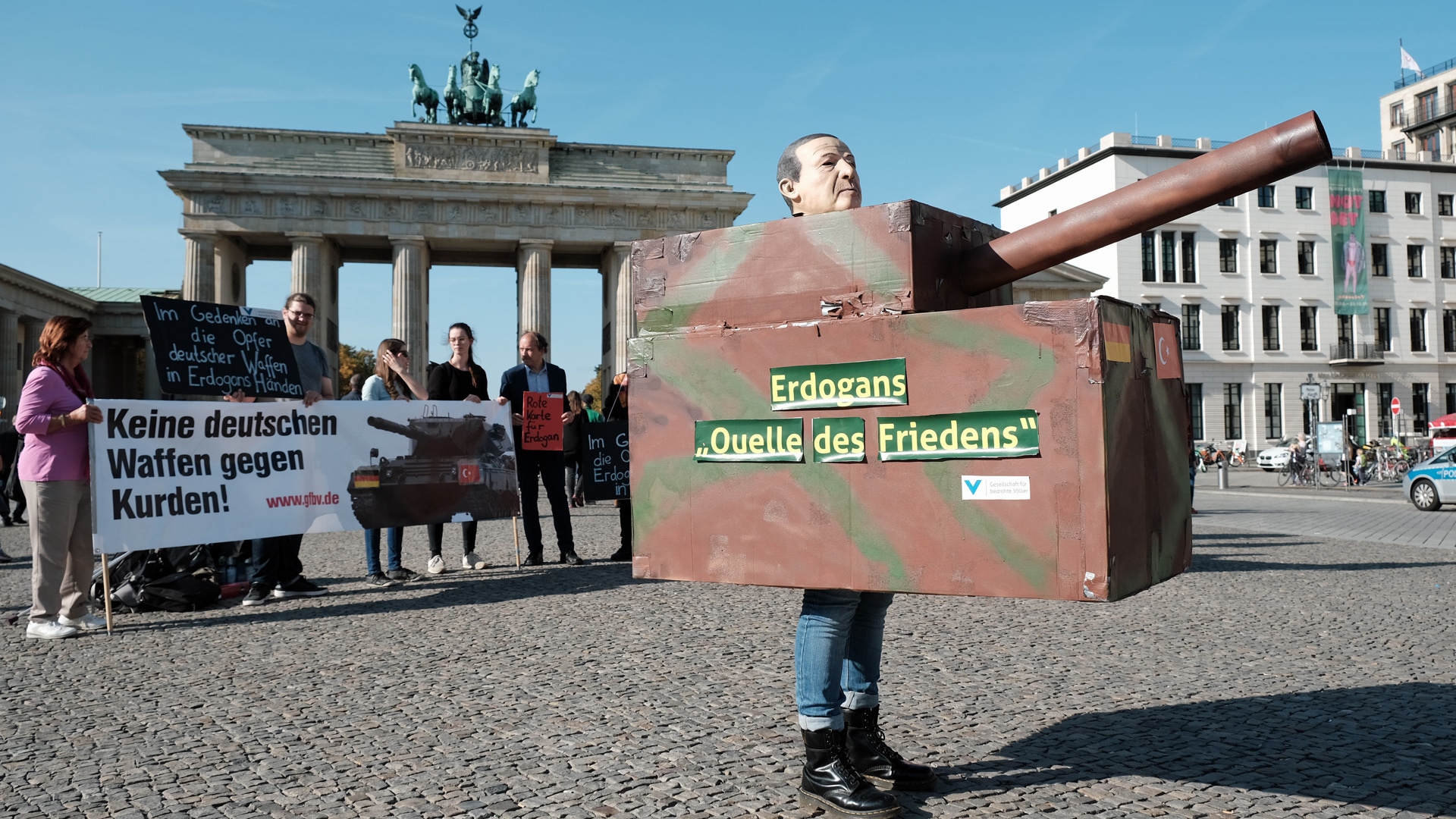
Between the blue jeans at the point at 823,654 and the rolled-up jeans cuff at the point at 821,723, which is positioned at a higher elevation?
the blue jeans at the point at 823,654

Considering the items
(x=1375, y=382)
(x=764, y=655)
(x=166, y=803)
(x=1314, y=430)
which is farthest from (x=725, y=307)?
(x=1375, y=382)

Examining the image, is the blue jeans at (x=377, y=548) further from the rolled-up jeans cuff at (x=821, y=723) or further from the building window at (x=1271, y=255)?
the building window at (x=1271, y=255)

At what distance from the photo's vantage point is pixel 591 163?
146 ft

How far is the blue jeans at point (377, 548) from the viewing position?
802cm

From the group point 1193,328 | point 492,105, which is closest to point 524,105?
point 492,105

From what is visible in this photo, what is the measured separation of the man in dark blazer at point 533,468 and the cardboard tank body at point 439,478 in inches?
13.9

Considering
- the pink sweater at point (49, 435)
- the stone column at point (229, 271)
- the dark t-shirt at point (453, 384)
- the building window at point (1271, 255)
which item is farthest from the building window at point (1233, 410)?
the pink sweater at point (49, 435)

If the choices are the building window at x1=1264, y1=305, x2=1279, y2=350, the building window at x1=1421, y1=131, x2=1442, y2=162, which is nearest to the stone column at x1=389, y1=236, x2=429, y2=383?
the building window at x1=1264, y1=305, x2=1279, y2=350

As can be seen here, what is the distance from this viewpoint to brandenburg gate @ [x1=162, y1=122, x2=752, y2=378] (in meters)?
41.7

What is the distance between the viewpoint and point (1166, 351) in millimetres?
2488

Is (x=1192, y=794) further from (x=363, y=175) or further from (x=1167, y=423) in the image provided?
(x=363, y=175)

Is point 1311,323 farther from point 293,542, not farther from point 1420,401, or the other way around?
point 293,542

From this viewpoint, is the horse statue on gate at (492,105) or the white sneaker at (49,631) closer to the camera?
the white sneaker at (49,631)

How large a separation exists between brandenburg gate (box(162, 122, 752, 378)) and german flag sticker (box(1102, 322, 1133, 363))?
131ft
